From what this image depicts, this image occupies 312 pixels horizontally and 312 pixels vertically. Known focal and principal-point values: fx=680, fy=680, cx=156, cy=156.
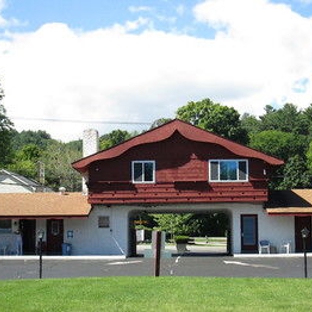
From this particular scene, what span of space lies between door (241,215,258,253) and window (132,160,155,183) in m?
5.67

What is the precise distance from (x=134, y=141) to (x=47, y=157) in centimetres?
5718

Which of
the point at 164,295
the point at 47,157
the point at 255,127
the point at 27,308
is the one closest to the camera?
the point at 27,308

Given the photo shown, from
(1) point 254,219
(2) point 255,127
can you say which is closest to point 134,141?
(1) point 254,219

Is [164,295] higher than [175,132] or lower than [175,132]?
lower

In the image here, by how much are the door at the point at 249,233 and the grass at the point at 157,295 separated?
65.0 ft

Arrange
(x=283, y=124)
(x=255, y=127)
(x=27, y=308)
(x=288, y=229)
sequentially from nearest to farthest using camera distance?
(x=27, y=308), (x=288, y=229), (x=283, y=124), (x=255, y=127)

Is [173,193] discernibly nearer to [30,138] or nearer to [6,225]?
[6,225]

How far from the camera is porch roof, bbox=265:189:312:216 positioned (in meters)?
36.3

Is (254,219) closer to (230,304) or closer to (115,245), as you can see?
(115,245)

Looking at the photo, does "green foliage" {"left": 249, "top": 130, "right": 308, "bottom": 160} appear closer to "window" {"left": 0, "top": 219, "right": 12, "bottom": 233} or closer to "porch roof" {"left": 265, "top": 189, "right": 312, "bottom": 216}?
"porch roof" {"left": 265, "top": 189, "right": 312, "bottom": 216}

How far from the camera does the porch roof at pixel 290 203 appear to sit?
36344 mm

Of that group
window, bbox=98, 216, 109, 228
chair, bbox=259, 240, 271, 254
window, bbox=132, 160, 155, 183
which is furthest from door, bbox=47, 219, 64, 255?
chair, bbox=259, 240, 271, 254

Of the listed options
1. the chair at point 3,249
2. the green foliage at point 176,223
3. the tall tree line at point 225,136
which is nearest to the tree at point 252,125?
the tall tree line at point 225,136

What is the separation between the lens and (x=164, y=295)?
47.2 ft
